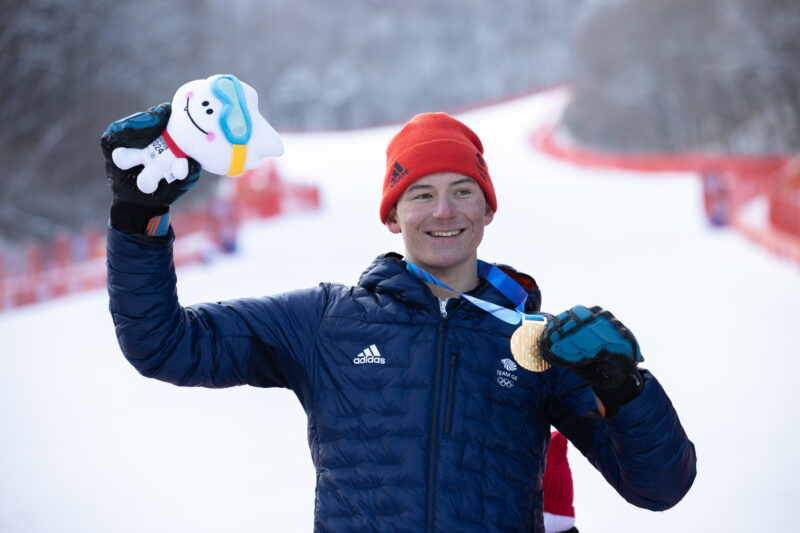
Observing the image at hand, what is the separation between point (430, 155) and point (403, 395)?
625 millimetres

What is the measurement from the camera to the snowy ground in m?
3.88

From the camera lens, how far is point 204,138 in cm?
185

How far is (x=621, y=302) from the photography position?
792 cm

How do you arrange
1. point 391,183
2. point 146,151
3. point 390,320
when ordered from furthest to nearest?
point 391,183, point 390,320, point 146,151

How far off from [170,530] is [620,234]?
1058 cm

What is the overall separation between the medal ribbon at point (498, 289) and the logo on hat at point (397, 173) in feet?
0.70

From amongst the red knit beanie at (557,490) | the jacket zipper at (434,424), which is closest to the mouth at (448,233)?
the jacket zipper at (434,424)

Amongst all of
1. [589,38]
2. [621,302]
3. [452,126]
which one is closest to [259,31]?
[589,38]

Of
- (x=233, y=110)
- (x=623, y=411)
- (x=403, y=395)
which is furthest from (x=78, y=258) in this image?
(x=623, y=411)

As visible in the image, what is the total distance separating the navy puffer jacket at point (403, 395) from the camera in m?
1.78

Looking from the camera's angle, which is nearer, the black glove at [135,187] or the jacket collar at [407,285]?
the black glove at [135,187]

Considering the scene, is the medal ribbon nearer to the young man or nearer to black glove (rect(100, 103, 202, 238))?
the young man

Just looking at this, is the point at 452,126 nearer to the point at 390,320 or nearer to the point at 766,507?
the point at 390,320

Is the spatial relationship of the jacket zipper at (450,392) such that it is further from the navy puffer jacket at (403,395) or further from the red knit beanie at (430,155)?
the red knit beanie at (430,155)
